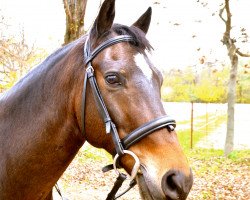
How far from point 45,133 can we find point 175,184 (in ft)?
3.16

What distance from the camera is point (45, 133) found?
2061 mm

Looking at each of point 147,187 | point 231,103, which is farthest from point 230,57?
point 147,187

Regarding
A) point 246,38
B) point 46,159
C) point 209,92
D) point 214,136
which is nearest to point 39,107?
point 46,159

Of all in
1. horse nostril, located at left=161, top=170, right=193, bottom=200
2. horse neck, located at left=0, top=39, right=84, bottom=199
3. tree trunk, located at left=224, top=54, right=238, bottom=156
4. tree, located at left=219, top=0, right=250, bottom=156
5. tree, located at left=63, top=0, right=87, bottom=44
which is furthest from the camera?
tree trunk, located at left=224, top=54, right=238, bottom=156

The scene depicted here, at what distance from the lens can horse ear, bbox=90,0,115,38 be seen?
6.32 ft

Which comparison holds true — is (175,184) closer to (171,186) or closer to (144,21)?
(171,186)

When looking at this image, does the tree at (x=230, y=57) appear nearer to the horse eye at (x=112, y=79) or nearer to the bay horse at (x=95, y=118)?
the bay horse at (x=95, y=118)

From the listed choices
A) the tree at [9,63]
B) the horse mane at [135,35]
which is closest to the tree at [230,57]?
the tree at [9,63]

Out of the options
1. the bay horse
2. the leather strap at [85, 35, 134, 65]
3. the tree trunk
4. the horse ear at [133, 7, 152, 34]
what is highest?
the horse ear at [133, 7, 152, 34]

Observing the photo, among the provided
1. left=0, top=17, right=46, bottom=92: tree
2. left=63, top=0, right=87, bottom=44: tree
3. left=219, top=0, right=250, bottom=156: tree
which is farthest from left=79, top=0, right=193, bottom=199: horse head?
left=219, top=0, right=250, bottom=156: tree

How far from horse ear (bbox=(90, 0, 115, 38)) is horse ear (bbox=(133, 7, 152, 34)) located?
40 centimetres

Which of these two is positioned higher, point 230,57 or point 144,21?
point 144,21

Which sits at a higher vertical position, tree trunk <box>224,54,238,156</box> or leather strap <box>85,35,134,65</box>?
leather strap <box>85,35,134,65</box>

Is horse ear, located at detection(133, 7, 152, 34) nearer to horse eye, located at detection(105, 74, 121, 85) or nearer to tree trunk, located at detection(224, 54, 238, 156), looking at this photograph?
horse eye, located at detection(105, 74, 121, 85)
